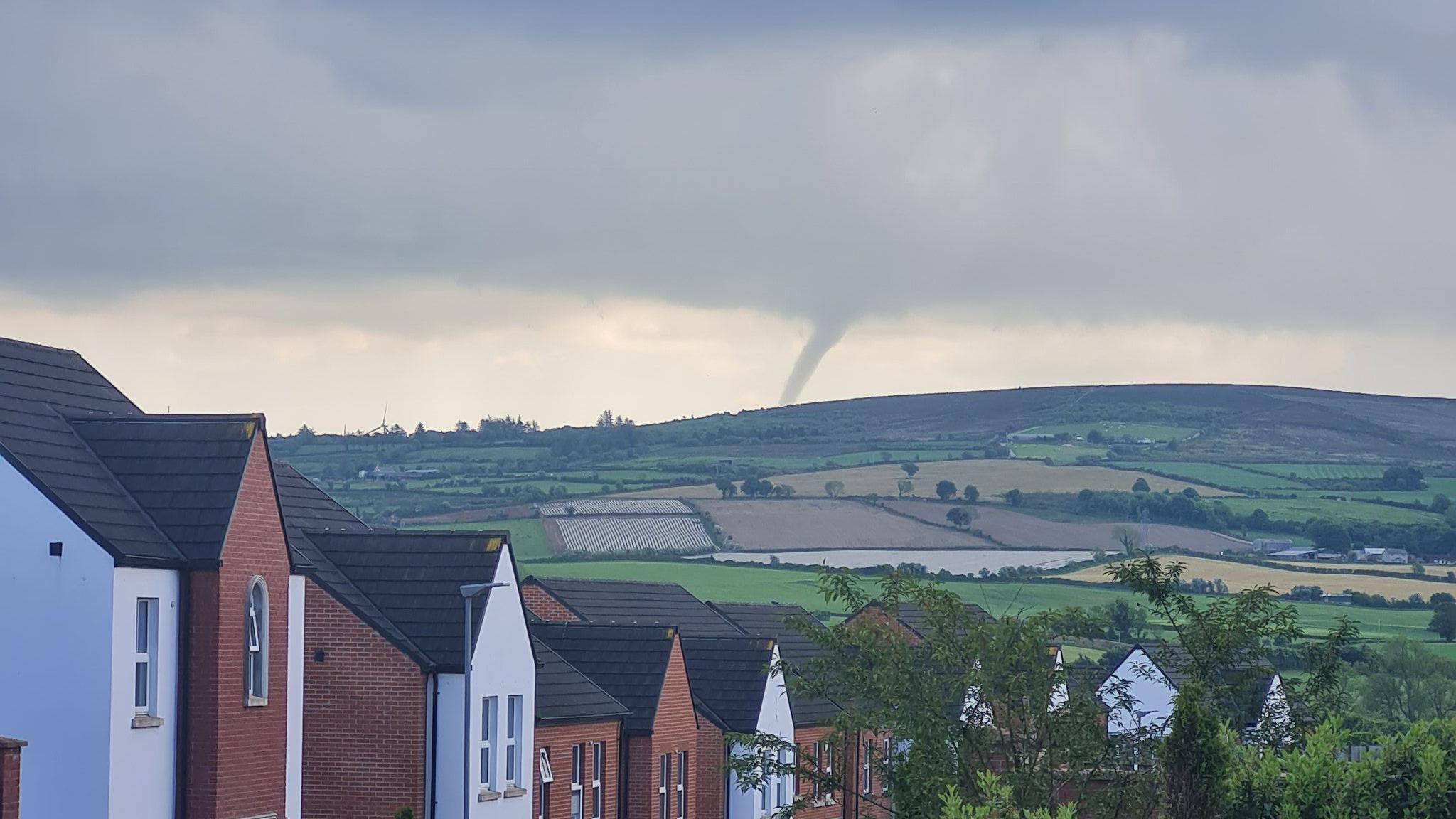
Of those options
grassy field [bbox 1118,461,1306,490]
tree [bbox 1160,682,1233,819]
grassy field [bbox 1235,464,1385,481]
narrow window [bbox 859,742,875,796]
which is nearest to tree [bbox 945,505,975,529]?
grassy field [bbox 1118,461,1306,490]

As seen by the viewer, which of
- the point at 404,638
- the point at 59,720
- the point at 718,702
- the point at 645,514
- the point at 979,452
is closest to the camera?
the point at 59,720

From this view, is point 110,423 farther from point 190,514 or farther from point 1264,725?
point 1264,725

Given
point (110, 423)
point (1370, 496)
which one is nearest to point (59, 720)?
point (110, 423)

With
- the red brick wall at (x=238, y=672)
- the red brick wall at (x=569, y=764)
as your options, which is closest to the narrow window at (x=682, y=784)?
the red brick wall at (x=569, y=764)

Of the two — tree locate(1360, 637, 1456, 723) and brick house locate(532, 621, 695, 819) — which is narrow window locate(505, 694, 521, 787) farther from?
tree locate(1360, 637, 1456, 723)

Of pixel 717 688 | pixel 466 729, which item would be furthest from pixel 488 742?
pixel 717 688

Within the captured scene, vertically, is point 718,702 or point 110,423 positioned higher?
point 110,423

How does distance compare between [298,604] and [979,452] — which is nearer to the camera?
[298,604]

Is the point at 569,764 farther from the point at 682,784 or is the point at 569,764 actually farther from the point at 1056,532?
the point at 1056,532
